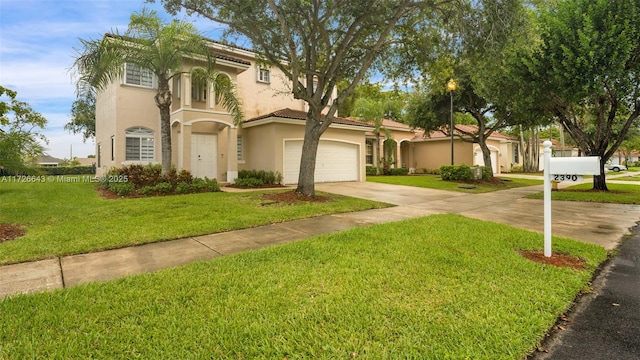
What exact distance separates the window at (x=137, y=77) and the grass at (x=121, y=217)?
22.5 ft

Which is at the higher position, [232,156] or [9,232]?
[232,156]

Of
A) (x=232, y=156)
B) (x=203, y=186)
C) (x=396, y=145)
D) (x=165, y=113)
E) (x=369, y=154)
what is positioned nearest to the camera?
(x=165, y=113)

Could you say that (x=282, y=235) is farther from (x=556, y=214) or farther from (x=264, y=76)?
(x=264, y=76)

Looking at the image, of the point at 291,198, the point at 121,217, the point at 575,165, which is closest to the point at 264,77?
the point at 291,198

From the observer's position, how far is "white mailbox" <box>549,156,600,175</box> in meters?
3.93

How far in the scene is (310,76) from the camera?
1110 cm

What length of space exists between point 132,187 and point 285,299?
1062cm

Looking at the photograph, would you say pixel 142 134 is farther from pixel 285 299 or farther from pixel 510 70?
pixel 510 70

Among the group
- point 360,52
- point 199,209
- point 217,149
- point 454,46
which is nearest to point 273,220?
point 199,209

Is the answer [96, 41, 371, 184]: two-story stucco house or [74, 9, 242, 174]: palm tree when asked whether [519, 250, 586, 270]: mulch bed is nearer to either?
[96, 41, 371, 184]: two-story stucco house

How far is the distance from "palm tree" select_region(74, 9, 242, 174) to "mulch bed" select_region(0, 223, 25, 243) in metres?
6.09

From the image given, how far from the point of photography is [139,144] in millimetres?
15531

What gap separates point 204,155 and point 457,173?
14507 millimetres

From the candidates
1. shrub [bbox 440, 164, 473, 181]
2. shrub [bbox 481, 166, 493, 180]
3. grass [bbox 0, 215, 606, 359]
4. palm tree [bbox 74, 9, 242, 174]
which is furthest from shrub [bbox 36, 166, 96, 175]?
grass [bbox 0, 215, 606, 359]
